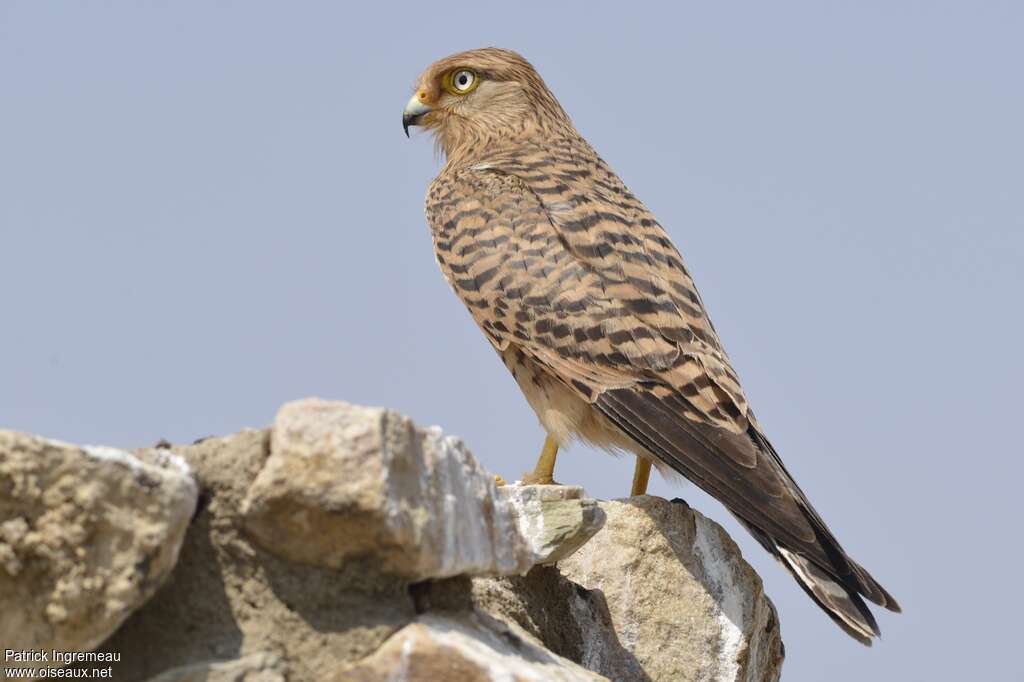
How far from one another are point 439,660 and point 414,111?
17.3 ft

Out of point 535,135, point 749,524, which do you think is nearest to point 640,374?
point 749,524

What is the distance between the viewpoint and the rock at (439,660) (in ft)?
8.47

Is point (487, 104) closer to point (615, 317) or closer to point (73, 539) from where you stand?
point (615, 317)

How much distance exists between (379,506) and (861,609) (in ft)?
7.44

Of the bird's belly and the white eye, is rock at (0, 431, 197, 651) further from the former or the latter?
the white eye

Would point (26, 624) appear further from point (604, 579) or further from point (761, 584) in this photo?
point (761, 584)

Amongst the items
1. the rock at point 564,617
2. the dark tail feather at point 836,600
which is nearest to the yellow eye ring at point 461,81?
the dark tail feather at point 836,600

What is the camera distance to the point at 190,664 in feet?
8.62

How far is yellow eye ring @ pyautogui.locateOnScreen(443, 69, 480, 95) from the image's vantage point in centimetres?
752

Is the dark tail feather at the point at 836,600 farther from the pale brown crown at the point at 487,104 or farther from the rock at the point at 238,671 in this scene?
the pale brown crown at the point at 487,104

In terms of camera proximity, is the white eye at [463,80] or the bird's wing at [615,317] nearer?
the bird's wing at [615,317]

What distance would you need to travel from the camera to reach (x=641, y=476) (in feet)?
18.3

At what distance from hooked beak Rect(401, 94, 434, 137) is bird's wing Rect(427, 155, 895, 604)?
0.99 metres

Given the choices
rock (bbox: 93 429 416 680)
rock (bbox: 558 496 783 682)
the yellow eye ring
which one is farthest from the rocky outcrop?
the yellow eye ring
